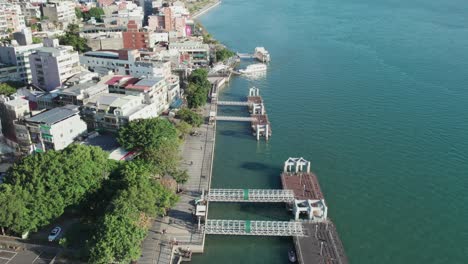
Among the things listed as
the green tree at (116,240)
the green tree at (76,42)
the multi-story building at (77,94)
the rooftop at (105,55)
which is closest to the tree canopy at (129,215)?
the green tree at (116,240)

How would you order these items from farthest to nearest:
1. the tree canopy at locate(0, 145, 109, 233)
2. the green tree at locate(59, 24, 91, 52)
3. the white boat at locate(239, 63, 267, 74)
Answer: the white boat at locate(239, 63, 267, 74)
the green tree at locate(59, 24, 91, 52)
the tree canopy at locate(0, 145, 109, 233)

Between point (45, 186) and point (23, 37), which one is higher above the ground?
point (23, 37)

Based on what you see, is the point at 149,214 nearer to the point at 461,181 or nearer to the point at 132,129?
the point at 132,129

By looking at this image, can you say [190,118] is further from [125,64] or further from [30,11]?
[30,11]

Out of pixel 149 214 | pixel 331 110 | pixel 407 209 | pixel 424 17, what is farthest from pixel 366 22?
pixel 149 214

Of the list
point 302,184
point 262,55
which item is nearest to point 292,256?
point 302,184

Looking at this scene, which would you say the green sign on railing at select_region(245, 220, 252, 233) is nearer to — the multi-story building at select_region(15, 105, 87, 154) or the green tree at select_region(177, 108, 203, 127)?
the green tree at select_region(177, 108, 203, 127)

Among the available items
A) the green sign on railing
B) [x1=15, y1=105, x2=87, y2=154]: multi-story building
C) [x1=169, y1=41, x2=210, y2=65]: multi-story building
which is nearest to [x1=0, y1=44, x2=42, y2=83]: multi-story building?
[x1=15, y1=105, x2=87, y2=154]: multi-story building
